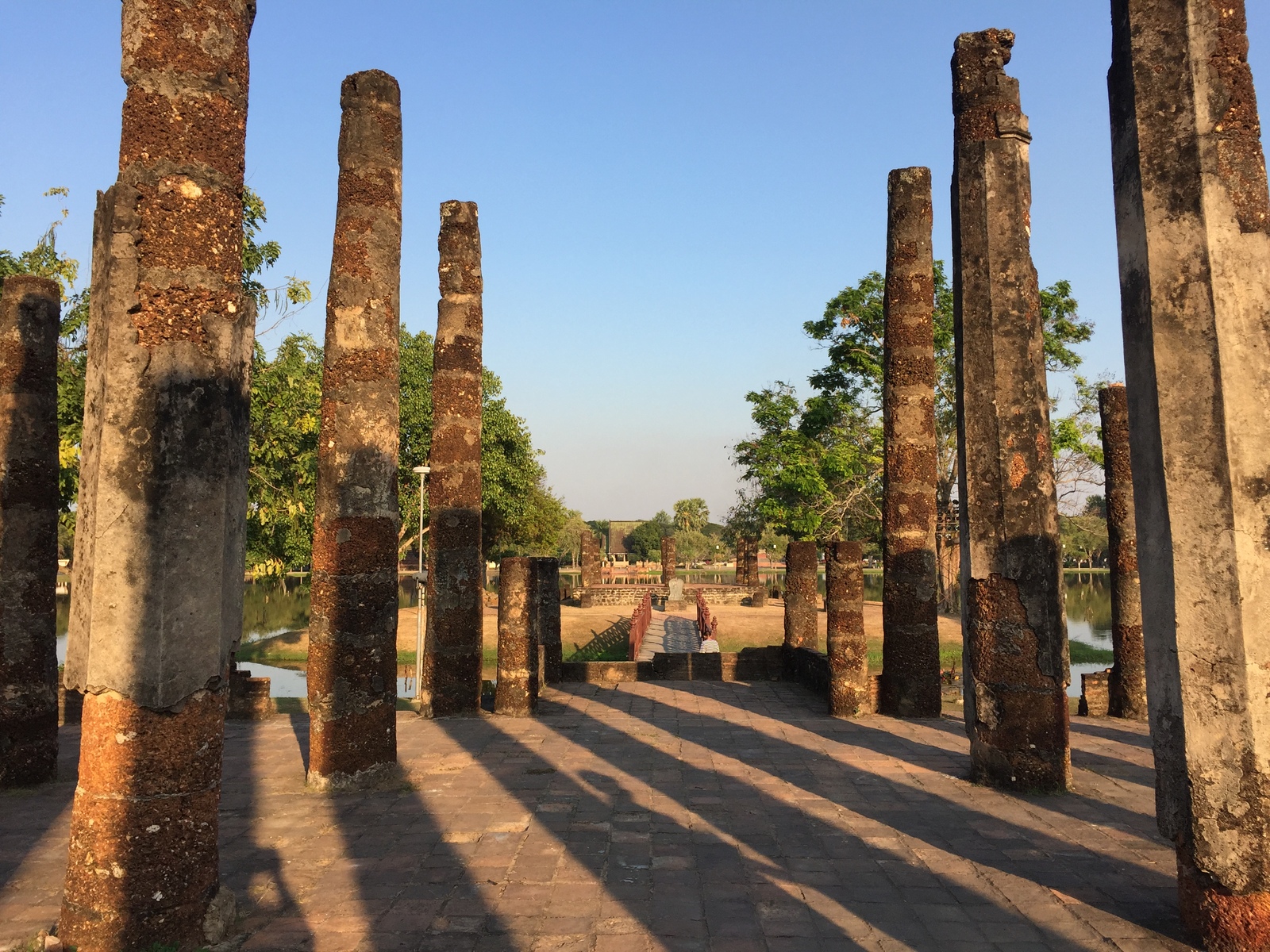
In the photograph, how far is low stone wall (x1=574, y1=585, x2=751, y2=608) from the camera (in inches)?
1336

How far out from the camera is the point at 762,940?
170 inches

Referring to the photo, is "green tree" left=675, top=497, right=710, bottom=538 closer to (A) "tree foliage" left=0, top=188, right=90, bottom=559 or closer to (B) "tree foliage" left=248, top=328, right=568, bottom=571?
(B) "tree foliage" left=248, top=328, right=568, bottom=571

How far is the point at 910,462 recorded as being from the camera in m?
11.2

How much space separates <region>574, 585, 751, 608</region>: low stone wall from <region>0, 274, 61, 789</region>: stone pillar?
25745 mm

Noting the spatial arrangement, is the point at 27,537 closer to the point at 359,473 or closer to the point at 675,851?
the point at 359,473

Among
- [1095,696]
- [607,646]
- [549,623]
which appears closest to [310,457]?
[549,623]

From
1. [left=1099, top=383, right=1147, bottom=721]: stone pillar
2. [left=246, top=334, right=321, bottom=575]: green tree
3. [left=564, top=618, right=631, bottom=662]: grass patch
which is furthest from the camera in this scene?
[left=564, top=618, right=631, bottom=662]: grass patch

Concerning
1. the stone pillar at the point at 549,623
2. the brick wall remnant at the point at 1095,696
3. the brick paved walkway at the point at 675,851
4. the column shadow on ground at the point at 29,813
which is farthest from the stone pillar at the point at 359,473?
the brick wall remnant at the point at 1095,696

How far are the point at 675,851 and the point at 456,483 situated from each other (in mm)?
6696

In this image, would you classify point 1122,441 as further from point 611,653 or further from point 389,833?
point 611,653

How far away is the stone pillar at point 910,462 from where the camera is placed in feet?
35.4

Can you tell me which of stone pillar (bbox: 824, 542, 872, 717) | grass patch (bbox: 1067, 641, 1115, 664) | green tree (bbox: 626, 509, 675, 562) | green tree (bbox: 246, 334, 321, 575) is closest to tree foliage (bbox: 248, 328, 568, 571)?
green tree (bbox: 246, 334, 321, 575)

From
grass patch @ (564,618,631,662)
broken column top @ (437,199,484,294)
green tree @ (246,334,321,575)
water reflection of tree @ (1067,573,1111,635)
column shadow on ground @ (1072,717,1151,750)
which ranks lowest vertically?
water reflection of tree @ (1067,573,1111,635)

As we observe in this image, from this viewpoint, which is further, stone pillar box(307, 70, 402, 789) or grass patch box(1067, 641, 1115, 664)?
grass patch box(1067, 641, 1115, 664)
